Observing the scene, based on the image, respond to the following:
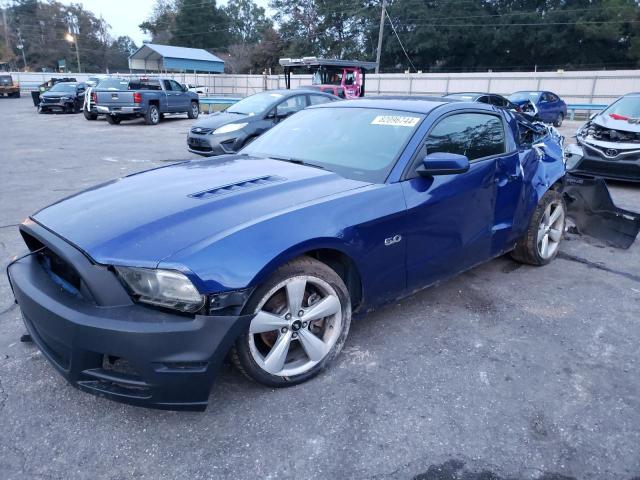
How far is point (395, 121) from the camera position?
135 inches

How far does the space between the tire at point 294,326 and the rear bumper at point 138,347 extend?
176 mm

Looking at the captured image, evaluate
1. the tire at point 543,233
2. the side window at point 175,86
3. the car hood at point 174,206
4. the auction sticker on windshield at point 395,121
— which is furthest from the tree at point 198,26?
the car hood at point 174,206

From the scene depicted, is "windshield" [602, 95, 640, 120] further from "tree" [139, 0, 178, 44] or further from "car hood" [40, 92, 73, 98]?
"tree" [139, 0, 178, 44]

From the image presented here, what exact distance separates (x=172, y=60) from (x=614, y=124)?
157 feet

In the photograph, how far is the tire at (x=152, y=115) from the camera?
17688 millimetres

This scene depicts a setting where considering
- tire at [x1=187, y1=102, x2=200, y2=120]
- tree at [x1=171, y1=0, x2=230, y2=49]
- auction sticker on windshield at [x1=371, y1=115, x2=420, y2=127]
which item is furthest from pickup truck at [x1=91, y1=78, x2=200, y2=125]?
tree at [x1=171, y1=0, x2=230, y2=49]

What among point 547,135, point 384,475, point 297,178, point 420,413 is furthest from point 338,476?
point 547,135

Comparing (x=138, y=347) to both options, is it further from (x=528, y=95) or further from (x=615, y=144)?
(x=528, y=95)

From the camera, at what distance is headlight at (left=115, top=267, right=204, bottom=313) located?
2148mm

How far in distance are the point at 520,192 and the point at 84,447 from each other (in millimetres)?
3590

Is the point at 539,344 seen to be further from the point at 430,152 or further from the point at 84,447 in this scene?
the point at 84,447

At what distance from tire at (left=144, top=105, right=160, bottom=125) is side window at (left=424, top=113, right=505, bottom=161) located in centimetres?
1606

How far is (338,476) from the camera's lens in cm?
212

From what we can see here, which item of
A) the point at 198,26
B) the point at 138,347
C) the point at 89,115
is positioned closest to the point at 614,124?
A: the point at 138,347
